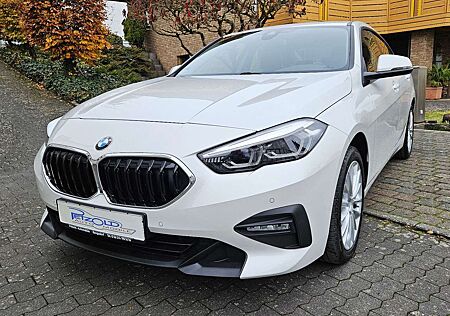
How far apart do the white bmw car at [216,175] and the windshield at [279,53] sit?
1.28 feet

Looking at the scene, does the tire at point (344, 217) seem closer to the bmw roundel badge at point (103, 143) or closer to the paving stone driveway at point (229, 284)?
the paving stone driveway at point (229, 284)

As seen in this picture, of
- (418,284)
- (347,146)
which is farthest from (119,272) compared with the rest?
(418,284)

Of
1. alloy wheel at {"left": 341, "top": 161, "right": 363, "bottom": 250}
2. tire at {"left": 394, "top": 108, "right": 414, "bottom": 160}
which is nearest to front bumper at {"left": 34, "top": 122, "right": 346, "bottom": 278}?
alloy wheel at {"left": 341, "top": 161, "right": 363, "bottom": 250}

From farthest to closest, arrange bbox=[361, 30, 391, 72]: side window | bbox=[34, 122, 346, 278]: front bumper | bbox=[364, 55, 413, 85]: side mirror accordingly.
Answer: bbox=[361, 30, 391, 72]: side window, bbox=[364, 55, 413, 85]: side mirror, bbox=[34, 122, 346, 278]: front bumper

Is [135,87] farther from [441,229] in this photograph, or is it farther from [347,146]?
[441,229]

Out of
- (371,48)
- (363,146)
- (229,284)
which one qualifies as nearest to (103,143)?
(229,284)

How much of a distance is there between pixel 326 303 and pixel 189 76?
2101mm

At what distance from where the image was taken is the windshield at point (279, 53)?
3.06 metres

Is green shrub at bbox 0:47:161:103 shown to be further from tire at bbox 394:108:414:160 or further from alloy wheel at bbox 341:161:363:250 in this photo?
alloy wheel at bbox 341:161:363:250

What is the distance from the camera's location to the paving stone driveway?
2.16m

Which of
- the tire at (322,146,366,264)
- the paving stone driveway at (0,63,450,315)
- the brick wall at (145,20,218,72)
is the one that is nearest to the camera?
the paving stone driveway at (0,63,450,315)

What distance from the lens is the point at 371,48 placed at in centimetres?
365

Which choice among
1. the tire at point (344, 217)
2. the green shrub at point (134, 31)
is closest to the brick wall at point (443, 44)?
the green shrub at point (134, 31)

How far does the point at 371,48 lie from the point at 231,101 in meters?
1.95
